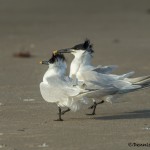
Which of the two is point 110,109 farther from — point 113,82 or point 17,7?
point 17,7

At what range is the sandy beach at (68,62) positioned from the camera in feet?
24.8

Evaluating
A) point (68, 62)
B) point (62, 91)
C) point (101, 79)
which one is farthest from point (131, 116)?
point (68, 62)

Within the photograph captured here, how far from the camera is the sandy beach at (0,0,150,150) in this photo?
7.57 metres

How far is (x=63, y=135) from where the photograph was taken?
25.2ft

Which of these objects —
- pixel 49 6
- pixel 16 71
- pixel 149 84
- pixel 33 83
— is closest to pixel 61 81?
pixel 149 84

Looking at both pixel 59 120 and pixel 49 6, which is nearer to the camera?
pixel 59 120

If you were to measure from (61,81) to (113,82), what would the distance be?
740 mm

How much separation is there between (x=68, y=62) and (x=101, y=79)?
5162mm

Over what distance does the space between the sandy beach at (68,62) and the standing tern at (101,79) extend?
30cm

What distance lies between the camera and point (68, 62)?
47.1ft

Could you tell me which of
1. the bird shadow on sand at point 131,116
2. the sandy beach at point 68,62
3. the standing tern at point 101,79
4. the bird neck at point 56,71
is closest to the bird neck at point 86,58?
the standing tern at point 101,79

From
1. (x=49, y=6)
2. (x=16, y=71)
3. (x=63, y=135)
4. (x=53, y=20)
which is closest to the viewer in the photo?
(x=63, y=135)

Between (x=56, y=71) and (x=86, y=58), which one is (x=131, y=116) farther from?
(x=86, y=58)

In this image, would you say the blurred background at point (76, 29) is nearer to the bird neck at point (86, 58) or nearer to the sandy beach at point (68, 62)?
the sandy beach at point (68, 62)
